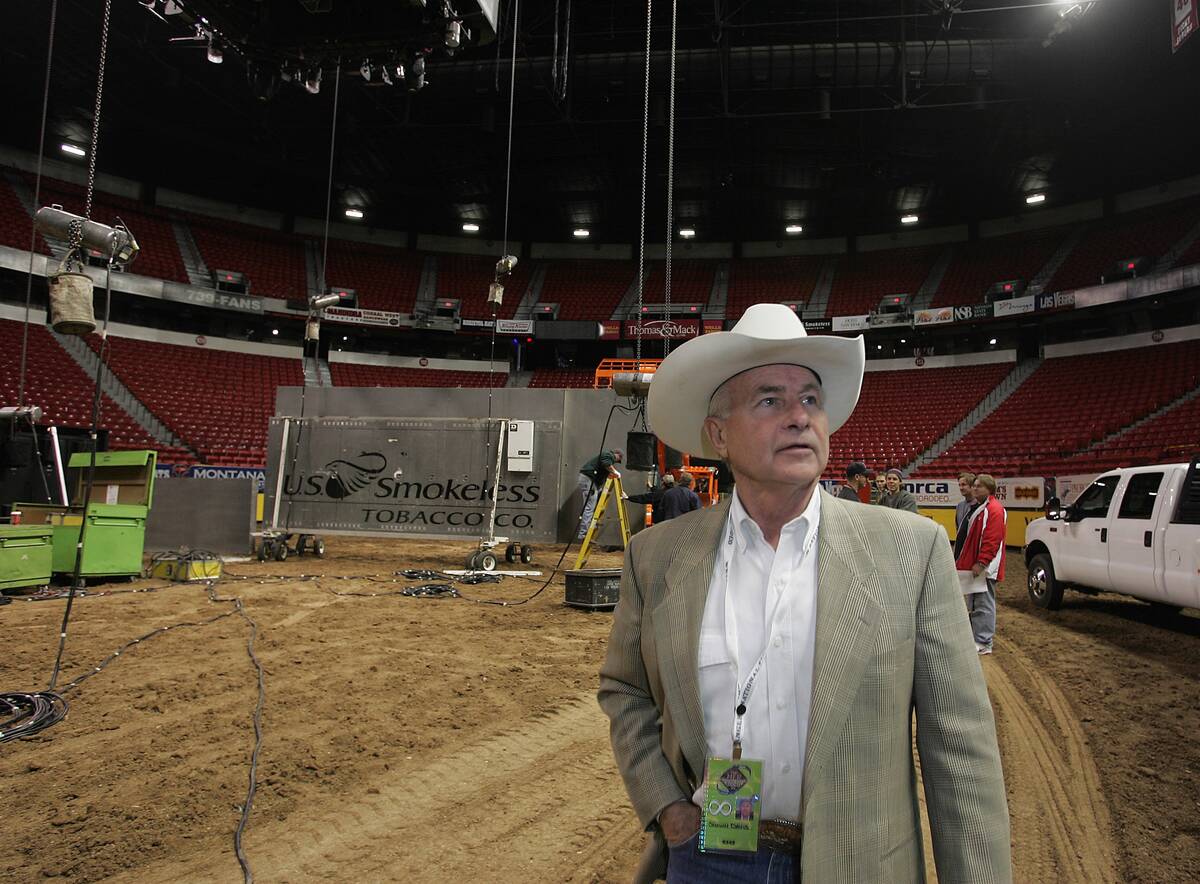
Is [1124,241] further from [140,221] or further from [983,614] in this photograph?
[140,221]

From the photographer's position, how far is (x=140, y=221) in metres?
28.6

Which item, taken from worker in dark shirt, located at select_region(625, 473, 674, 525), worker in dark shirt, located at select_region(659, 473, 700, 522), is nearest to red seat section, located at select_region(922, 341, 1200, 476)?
worker in dark shirt, located at select_region(625, 473, 674, 525)

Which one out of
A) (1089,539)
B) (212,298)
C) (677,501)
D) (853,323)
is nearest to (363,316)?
(212,298)

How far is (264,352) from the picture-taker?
99.0 feet

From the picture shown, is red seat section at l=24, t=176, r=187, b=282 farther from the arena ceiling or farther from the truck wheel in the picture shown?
the truck wheel

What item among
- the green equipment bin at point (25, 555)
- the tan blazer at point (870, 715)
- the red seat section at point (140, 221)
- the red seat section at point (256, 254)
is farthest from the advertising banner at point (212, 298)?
the tan blazer at point (870, 715)

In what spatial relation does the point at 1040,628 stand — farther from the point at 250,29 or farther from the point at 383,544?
the point at 383,544

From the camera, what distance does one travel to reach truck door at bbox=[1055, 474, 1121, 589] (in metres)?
7.75

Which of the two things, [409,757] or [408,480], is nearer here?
[409,757]

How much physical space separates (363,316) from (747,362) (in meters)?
31.2

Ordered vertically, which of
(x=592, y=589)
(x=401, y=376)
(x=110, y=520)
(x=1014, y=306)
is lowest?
(x=592, y=589)

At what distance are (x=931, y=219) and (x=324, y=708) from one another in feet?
113

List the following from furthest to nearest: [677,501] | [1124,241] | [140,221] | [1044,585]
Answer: [140,221] < [1124,241] < [1044,585] < [677,501]

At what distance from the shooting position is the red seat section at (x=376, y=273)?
31875 mm
